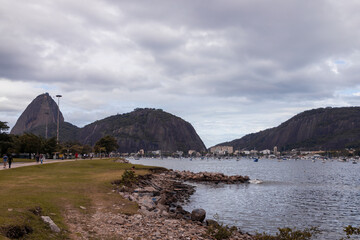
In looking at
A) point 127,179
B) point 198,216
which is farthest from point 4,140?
point 198,216

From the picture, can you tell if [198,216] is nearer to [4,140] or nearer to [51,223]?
[51,223]

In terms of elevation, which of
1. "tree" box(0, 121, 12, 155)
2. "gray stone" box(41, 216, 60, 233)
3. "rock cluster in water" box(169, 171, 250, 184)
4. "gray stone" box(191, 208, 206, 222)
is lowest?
"rock cluster in water" box(169, 171, 250, 184)

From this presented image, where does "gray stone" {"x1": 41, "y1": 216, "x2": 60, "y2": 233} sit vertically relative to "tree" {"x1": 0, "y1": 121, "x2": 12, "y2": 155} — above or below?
below

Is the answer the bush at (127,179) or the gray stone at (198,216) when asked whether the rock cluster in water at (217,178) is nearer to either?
the bush at (127,179)

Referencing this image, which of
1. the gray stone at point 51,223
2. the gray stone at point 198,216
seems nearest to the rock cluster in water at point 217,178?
the gray stone at point 198,216

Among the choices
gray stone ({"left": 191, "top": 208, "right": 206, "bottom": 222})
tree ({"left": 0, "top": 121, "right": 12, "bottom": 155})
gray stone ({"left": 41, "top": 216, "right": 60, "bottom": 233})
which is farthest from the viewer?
tree ({"left": 0, "top": 121, "right": 12, "bottom": 155})

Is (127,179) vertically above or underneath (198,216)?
above

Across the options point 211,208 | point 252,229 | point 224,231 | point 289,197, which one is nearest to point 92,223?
point 224,231

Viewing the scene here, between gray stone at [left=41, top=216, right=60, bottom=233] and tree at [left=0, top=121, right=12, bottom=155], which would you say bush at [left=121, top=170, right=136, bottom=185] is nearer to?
gray stone at [left=41, top=216, right=60, bottom=233]

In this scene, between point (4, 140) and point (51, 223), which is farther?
point (4, 140)

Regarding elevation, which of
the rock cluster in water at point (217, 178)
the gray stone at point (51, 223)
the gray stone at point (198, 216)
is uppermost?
the gray stone at point (51, 223)

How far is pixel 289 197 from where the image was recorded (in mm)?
43188

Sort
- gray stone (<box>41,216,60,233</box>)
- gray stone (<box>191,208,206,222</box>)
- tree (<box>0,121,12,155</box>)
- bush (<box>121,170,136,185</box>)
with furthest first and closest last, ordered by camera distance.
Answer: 1. tree (<box>0,121,12,155</box>)
2. bush (<box>121,170,136,185</box>)
3. gray stone (<box>191,208,206,222</box>)
4. gray stone (<box>41,216,60,233</box>)

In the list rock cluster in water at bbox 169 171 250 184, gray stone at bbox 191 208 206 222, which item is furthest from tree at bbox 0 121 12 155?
gray stone at bbox 191 208 206 222
